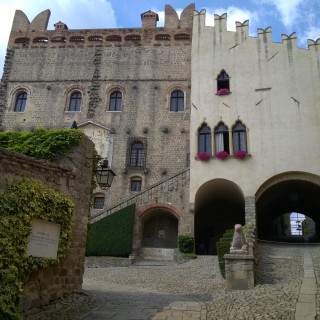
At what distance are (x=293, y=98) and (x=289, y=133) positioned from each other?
2.05 m

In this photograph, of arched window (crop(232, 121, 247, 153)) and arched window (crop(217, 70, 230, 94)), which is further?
arched window (crop(217, 70, 230, 94))

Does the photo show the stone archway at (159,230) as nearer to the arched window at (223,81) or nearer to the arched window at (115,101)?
the arched window at (223,81)

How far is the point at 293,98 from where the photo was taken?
63.9 feet

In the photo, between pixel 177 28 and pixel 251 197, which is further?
pixel 177 28

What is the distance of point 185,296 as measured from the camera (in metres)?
9.44

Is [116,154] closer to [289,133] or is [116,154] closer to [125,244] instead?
[125,244]

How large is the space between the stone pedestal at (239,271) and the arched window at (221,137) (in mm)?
10164

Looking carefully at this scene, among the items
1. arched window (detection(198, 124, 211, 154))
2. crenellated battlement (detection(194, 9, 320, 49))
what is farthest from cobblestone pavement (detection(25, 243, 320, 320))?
crenellated battlement (detection(194, 9, 320, 49))

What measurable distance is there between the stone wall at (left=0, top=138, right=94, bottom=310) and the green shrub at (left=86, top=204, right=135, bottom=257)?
28.5ft

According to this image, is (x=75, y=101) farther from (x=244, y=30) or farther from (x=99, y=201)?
(x=244, y=30)

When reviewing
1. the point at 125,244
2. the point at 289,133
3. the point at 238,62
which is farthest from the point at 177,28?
the point at 125,244

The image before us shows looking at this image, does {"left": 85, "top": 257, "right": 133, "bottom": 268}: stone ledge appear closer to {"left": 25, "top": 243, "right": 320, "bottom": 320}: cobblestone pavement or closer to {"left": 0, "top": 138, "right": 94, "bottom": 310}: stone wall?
{"left": 25, "top": 243, "right": 320, "bottom": 320}: cobblestone pavement

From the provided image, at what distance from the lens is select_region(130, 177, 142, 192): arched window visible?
24047 millimetres

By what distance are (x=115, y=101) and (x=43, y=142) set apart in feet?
61.2
